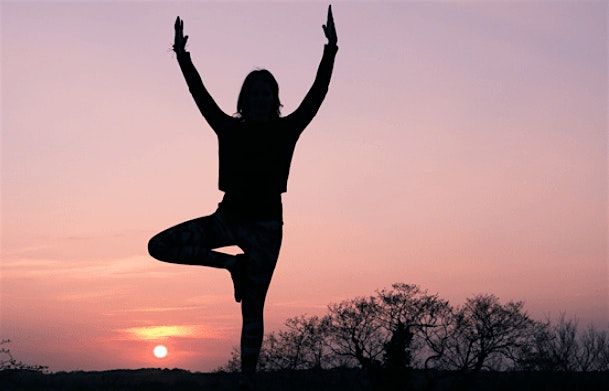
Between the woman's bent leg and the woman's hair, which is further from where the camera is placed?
the woman's hair

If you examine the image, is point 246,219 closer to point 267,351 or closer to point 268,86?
point 268,86

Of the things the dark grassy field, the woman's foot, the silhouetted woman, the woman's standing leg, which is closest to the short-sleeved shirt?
the silhouetted woman

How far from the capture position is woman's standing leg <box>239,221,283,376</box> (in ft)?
23.8

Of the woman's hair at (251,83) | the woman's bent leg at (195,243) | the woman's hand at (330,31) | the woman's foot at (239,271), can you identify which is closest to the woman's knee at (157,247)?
the woman's bent leg at (195,243)

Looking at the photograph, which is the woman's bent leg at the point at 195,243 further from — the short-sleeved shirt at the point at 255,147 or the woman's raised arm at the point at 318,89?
the woman's raised arm at the point at 318,89

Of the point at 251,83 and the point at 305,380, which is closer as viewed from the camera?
the point at 251,83

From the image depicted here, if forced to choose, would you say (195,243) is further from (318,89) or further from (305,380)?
(305,380)

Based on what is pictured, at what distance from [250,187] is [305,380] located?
68.7 ft

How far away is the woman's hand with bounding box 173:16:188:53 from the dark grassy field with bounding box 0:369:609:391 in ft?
10.5

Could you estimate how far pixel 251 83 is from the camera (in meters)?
7.48

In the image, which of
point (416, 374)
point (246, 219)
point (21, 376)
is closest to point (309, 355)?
point (416, 374)

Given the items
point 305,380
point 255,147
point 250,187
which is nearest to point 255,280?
point 250,187

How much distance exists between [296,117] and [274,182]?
2.12ft

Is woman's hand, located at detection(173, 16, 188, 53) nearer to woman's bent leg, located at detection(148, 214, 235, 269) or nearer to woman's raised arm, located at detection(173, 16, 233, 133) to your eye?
woman's raised arm, located at detection(173, 16, 233, 133)
